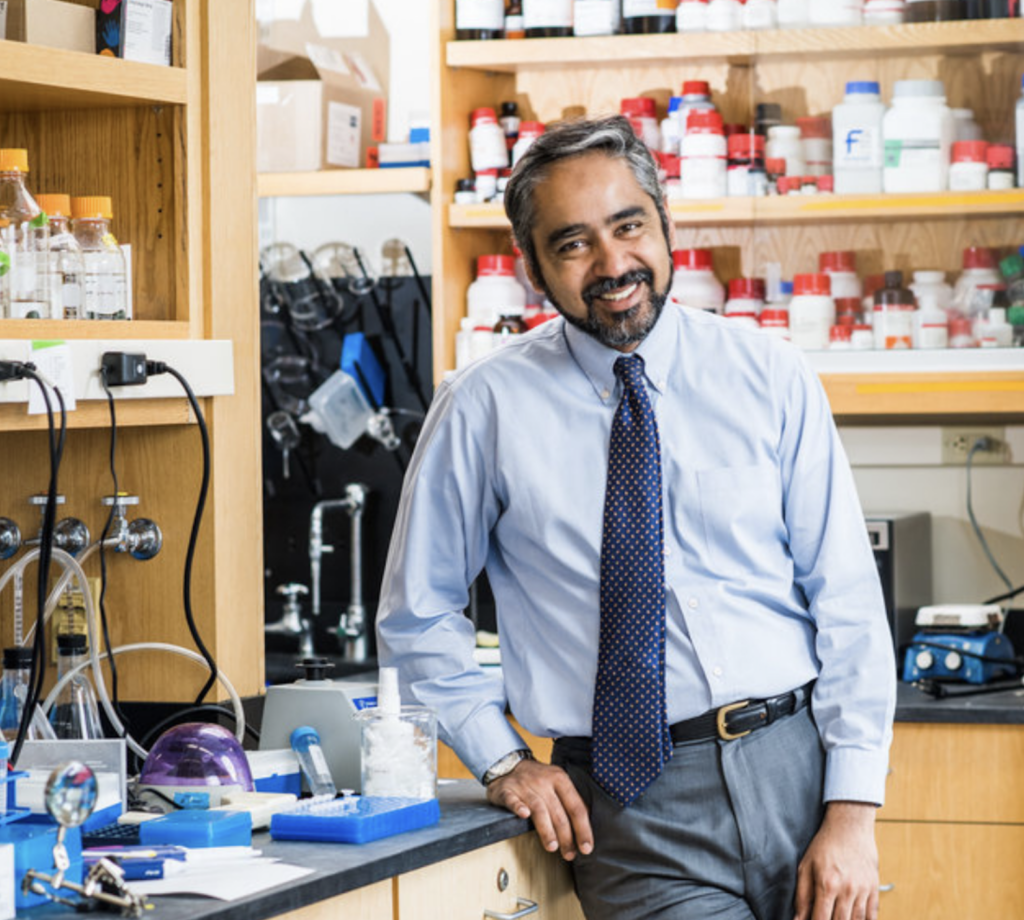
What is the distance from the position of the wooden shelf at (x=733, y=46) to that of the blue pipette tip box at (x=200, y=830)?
243 cm

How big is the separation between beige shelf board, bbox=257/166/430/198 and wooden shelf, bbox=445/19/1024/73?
30cm

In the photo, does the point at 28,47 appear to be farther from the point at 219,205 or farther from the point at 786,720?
the point at 786,720

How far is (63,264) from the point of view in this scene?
7.97ft

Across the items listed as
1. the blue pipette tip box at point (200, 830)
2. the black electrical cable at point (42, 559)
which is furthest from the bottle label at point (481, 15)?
the blue pipette tip box at point (200, 830)

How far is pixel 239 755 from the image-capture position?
7.11 ft

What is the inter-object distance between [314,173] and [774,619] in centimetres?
247

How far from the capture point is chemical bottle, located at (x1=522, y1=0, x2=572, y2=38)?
4.07m

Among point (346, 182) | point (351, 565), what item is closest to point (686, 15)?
point (346, 182)

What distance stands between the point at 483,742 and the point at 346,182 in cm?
240

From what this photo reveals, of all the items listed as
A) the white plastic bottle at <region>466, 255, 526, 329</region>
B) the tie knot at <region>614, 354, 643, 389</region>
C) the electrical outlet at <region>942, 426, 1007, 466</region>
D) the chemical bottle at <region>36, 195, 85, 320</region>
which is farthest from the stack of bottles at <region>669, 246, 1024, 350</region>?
the chemical bottle at <region>36, 195, 85, 320</region>

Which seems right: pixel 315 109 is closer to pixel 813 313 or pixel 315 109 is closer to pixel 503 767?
pixel 813 313

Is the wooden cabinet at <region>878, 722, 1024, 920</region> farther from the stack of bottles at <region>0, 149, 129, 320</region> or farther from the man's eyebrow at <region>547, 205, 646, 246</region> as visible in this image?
the stack of bottles at <region>0, 149, 129, 320</region>

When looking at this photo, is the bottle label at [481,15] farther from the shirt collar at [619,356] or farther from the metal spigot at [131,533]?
the shirt collar at [619,356]

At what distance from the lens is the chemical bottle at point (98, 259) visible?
2463mm
